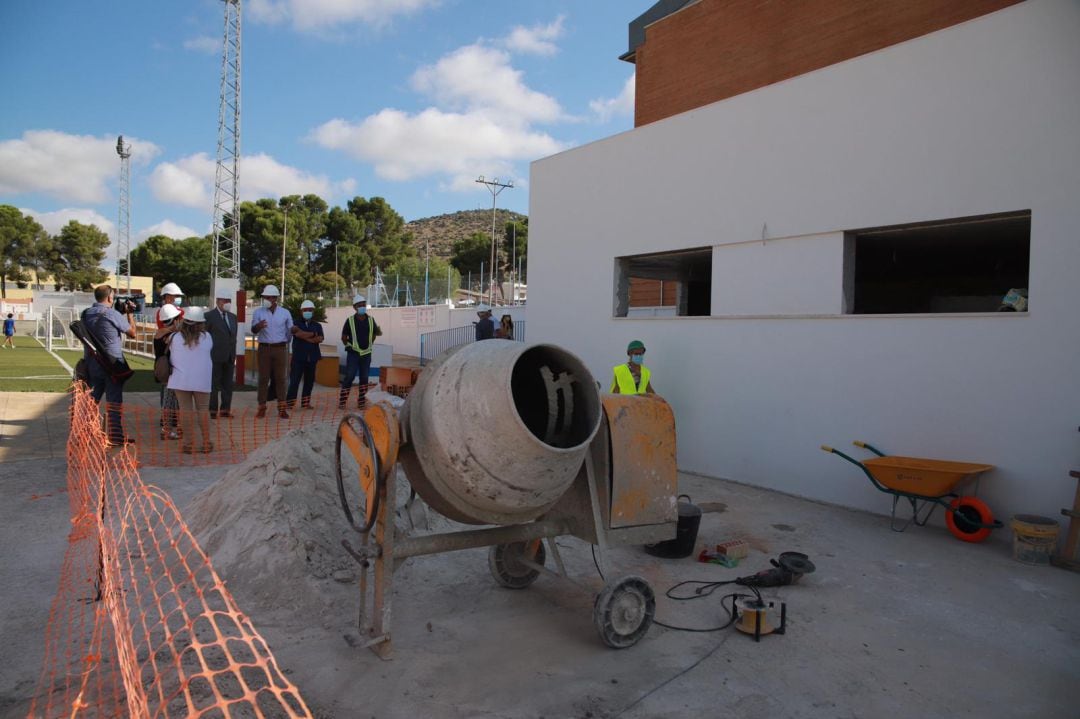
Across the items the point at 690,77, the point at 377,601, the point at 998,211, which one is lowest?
the point at 377,601

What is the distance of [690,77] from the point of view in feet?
45.2

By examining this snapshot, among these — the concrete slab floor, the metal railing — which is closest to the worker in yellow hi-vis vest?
the concrete slab floor

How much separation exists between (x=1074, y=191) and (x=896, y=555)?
3174mm

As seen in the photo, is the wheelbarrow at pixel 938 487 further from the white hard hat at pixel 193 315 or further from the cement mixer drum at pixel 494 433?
the white hard hat at pixel 193 315

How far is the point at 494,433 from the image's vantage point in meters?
3.12

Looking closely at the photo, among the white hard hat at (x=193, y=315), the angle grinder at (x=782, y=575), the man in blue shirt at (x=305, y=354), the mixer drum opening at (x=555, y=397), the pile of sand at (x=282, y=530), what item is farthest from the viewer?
the man in blue shirt at (x=305, y=354)

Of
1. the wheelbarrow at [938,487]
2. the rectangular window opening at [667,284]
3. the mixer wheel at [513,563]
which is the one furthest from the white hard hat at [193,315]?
the wheelbarrow at [938,487]

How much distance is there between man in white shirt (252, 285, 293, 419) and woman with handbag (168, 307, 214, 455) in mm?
2074

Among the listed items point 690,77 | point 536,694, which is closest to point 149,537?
point 536,694

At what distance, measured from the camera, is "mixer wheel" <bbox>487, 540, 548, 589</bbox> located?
14.3 ft

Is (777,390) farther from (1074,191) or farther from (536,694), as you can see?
(536,694)

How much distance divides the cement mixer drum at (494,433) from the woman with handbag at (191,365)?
4842mm

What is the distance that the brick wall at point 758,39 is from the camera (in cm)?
1020

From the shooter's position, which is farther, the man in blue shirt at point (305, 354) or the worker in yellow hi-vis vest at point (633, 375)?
the man in blue shirt at point (305, 354)
